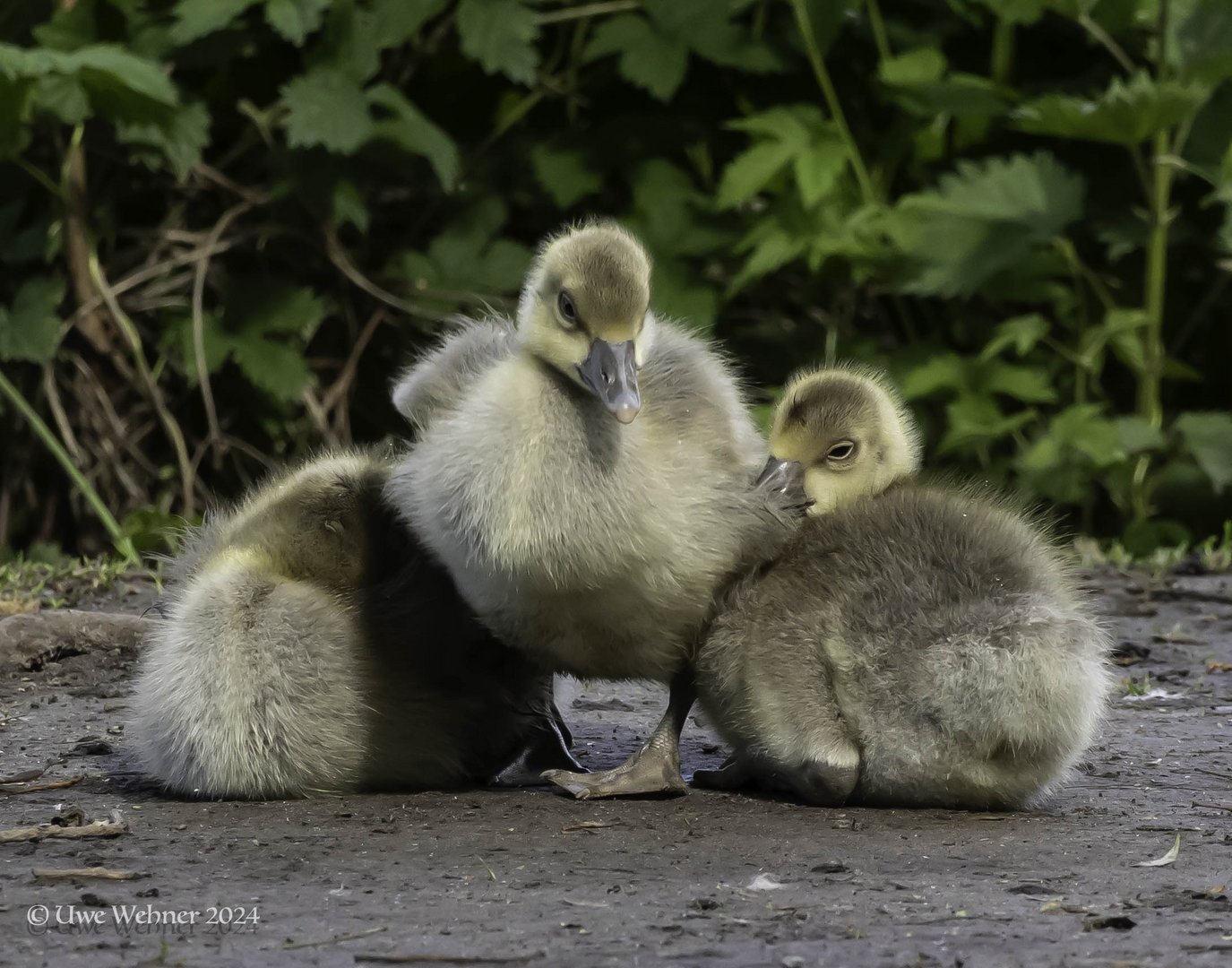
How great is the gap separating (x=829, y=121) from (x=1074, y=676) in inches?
199

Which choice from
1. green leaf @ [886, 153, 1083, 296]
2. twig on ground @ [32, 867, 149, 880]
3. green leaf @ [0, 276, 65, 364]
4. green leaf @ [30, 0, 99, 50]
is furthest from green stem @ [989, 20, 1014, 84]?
twig on ground @ [32, 867, 149, 880]

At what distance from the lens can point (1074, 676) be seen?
3.51 metres

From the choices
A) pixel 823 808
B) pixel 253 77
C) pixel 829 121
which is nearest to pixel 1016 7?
pixel 829 121

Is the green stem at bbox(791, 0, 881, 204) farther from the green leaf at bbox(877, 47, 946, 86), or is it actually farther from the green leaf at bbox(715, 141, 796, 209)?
the green leaf at bbox(715, 141, 796, 209)

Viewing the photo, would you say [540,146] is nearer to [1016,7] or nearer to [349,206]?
[349,206]

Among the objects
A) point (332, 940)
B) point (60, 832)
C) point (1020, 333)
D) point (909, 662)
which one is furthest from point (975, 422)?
point (332, 940)

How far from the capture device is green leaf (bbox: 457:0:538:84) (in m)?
7.36

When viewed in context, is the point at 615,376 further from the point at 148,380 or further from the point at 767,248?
the point at 148,380

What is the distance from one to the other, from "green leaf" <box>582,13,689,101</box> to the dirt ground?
163 inches

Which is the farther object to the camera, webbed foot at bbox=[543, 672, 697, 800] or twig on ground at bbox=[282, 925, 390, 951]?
webbed foot at bbox=[543, 672, 697, 800]

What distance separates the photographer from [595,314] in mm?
3596

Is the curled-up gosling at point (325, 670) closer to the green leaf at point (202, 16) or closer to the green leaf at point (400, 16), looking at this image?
the green leaf at point (202, 16)

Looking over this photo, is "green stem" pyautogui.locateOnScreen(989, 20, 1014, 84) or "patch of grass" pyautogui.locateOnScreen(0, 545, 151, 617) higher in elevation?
"green stem" pyautogui.locateOnScreen(989, 20, 1014, 84)

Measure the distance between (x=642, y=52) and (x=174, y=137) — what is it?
2.11 m
